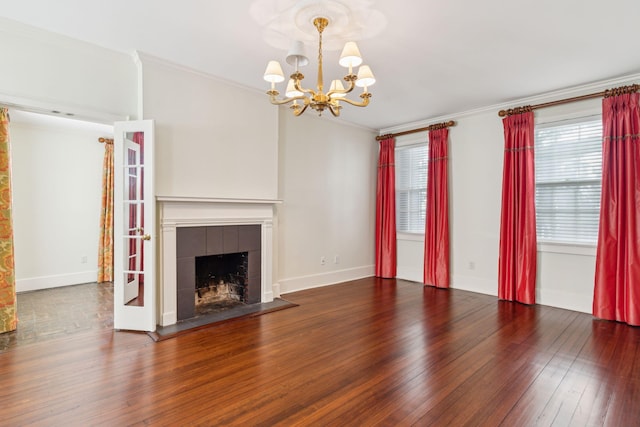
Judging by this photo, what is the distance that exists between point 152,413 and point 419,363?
1925 mm

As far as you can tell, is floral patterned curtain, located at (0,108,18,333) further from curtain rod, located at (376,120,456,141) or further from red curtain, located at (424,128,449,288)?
red curtain, located at (424,128,449,288)

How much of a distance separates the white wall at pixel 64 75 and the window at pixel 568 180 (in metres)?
5.06

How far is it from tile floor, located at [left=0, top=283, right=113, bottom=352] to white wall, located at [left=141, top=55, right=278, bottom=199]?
1.66 meters

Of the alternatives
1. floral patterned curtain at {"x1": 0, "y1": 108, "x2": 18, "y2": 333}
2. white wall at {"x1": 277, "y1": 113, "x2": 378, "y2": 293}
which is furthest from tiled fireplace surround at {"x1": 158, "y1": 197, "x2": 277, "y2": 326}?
floral patterned curtain at {"x1": 0, "y1": 108, "x2": 18, "y2": 333}

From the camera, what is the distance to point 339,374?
2.46 metres

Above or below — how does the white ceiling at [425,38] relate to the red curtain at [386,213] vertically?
above

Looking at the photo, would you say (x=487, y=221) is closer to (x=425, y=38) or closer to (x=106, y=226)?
(x=425, y=38)

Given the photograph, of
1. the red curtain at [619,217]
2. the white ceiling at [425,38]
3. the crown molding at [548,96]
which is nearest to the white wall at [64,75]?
the white ceiling at [425,38]

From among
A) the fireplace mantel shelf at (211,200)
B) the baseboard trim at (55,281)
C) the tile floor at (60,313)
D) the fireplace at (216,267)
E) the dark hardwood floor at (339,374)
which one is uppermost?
the fireplace mantel shelf at (211,200)

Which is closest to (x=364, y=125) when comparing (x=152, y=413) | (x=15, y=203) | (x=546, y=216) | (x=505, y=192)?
(x=505, y=192)

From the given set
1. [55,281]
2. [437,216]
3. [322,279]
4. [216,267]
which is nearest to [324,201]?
[322,279]

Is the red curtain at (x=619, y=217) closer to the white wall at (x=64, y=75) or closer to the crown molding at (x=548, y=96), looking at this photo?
the crown molding at (x=548, y=96)

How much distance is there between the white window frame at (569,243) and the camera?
393cm

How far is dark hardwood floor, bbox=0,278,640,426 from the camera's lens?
1.96 m
